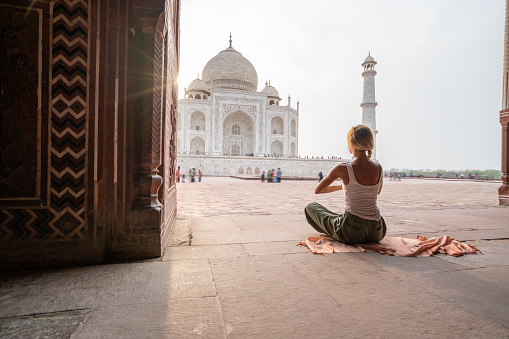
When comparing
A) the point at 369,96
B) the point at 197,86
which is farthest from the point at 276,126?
the point at 369,96

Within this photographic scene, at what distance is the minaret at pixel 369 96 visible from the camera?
2373 centimetres

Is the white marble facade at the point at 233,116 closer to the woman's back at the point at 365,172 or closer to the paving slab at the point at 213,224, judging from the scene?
the paving slab at the point at 213,224

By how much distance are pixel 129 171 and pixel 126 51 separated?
2.28ft

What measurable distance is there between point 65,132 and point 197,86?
2749cm

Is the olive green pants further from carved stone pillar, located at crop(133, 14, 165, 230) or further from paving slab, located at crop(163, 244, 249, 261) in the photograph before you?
carved stone pillar, located at crop(133, 14, 165, 230)

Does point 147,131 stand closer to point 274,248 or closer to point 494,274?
point 274,248

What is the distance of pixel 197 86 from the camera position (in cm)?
2739

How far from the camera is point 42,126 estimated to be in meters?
1.46

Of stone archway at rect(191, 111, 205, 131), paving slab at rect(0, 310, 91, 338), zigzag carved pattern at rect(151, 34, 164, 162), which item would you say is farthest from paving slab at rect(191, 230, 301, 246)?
stone archway at rect(191, 111, 205, 131)

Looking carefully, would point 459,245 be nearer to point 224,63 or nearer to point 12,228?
point 12,228

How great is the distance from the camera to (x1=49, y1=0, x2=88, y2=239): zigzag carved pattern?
58.4 inches

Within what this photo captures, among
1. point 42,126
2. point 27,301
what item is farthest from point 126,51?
point 27,301

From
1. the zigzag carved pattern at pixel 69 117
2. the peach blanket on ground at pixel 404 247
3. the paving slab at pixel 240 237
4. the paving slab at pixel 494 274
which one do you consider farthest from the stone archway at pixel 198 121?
the paving slab at pixel 494 274

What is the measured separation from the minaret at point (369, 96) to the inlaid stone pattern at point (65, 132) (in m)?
24.7
